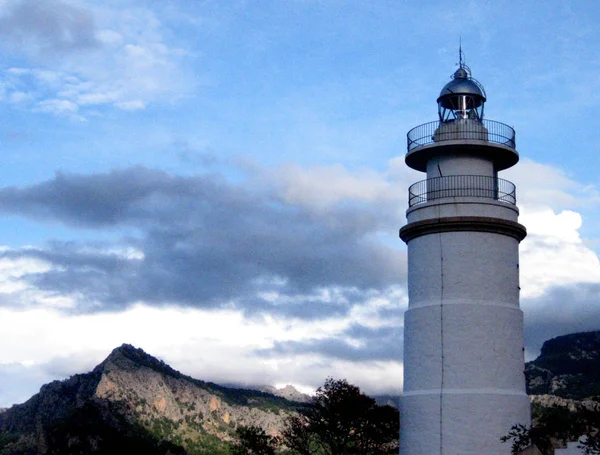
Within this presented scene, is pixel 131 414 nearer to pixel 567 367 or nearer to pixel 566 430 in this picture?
pixel 567 367

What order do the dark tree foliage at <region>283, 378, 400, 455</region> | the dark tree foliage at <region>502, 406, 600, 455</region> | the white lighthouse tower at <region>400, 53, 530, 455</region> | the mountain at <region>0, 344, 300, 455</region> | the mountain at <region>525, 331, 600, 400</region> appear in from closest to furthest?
1. the dark tree foliage at <region>502, 406, 600, 455</region>
2. the white lighthouse tower at <region>400, 53, 530, 455</region>
3. the dark tree foliage at <region>283, 378, 400, 455</region>
4. the mountain at <region>0, 344, 300, 455</region>
5. the mountain at <region>525, 331, 600, 400</region>

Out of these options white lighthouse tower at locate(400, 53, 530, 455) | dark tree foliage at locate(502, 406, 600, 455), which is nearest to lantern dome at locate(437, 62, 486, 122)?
white lighthouse tower at locate(400, 53, 530, 455)

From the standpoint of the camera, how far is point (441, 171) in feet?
104

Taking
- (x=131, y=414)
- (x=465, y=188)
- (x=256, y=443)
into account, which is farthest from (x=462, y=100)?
(x=131, y=414)

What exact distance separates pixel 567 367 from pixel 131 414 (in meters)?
52.1

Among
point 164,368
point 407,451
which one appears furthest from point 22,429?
point 407,451

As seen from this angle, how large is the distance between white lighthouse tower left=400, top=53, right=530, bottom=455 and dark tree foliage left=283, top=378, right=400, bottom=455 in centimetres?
802

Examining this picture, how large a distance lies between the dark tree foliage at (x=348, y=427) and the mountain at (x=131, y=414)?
34.7 m

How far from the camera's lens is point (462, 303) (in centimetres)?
2967

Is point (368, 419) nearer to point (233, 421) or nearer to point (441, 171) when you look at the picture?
point (441, 171)

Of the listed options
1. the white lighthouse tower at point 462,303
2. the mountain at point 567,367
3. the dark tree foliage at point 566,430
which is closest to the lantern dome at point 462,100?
the white lighthouse tower at point 462,303

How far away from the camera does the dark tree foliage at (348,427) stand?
127ft

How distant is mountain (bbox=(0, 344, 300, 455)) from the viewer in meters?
73.4

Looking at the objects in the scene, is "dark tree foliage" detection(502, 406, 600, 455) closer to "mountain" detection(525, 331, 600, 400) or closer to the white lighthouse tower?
the white lighthouse tower
